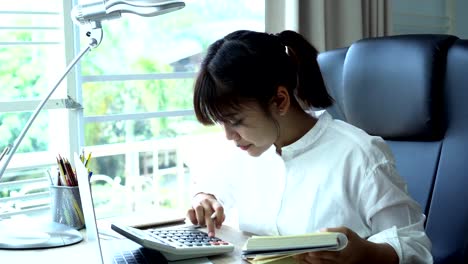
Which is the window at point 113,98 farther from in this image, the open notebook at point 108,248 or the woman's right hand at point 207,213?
the open notebook at point 108,248

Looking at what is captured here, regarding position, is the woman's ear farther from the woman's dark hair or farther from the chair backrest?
the chair backrest

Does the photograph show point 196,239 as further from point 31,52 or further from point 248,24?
point 248,24

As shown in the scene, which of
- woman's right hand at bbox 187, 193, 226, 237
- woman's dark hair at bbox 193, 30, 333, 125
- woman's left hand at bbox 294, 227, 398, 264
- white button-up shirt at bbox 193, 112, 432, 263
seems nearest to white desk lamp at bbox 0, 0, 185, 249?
woman's dark hair at bbox 193, 30, 333, 125

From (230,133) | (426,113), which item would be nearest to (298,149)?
(230,133)

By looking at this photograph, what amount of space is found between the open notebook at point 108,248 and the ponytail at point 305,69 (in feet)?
1.46

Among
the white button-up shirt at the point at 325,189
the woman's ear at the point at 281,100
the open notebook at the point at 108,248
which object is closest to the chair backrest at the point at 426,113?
the white button-up shirt at the point at 325,189

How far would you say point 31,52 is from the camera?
66.9 inches

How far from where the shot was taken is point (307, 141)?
122 cm

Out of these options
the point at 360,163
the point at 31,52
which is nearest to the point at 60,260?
the point at 360,163

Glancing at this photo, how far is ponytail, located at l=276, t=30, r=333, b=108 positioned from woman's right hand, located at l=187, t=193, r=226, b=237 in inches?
11.9

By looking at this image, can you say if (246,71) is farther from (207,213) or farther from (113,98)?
(113,98)

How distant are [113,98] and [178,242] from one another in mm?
1046

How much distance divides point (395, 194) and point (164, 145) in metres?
1.28

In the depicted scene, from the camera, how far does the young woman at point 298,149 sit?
1062 millimetres
